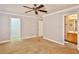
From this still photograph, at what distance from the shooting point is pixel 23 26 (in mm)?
2889

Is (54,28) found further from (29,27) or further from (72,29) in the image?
(29,27)

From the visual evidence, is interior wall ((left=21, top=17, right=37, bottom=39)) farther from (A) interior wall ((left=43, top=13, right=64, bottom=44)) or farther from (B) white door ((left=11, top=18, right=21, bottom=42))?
(A) interior wall ((left=43, top=13, right=64, bottom=44))

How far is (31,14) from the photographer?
268 centimetres

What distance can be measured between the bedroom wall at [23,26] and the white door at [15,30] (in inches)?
4.3

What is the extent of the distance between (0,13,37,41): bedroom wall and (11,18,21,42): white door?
0.11m

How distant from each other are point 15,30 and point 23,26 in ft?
0.96

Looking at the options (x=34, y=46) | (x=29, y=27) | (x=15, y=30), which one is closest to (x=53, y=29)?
(x=29, y=27)

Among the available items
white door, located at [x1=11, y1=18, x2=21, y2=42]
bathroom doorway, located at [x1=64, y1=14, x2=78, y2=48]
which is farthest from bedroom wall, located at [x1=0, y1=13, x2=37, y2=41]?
bathroom doorway, located at [x1=64, y1=14, x2=78, y2=48]

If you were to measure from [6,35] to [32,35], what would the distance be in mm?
686

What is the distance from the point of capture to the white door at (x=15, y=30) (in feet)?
8.58

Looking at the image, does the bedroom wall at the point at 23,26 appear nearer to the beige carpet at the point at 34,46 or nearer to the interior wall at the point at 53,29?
the beige carpet at the point at 34,46

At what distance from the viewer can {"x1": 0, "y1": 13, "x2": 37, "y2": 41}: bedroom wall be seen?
263 centimetres
